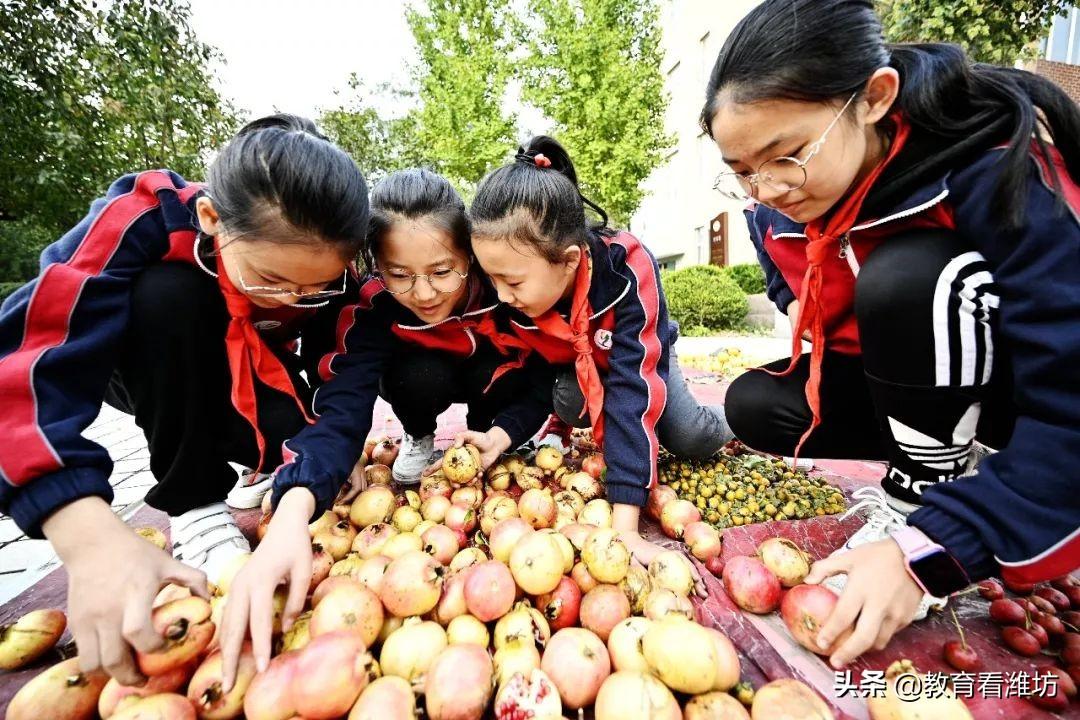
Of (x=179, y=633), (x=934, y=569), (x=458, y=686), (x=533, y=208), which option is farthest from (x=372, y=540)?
(x=934, y=569)

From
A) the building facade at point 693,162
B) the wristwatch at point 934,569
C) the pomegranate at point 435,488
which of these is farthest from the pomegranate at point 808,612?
the building facade at point 693,162

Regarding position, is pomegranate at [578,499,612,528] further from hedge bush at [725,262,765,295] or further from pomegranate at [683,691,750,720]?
hedge bush at [725,262,765,295]

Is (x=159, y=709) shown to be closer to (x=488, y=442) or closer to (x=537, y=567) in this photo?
(x=537, y=567)

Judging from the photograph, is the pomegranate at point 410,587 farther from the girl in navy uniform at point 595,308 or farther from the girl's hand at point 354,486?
the girl's hand at point 354,486

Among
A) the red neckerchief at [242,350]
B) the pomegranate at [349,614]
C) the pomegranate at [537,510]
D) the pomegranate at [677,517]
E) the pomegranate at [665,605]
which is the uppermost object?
the red neckerchief at [242,350]

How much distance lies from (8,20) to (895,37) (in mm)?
12086

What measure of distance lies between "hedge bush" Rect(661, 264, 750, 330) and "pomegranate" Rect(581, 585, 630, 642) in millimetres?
9372

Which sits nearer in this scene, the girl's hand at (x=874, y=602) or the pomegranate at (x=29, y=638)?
the girl's hand at (x=874, y=602)

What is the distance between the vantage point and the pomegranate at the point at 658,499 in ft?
6.29

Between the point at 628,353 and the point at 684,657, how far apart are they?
1.18m

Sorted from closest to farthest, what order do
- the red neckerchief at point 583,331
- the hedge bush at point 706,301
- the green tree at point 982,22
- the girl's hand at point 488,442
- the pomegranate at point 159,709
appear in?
the pomegranate at point 159,709 → the red neckerchief at point 583,331 → the girl's hand at point 488,442 → the green tree at point 982,22 → the hedge bush at point 706,301

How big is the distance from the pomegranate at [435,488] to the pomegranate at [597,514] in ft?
1.85

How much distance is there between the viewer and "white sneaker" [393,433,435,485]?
95.3 inches

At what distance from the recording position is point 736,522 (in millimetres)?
1886
